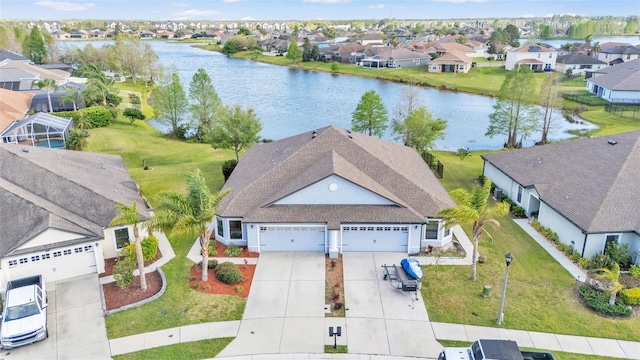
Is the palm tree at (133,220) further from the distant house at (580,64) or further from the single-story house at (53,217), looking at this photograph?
the distant house at (580,64)

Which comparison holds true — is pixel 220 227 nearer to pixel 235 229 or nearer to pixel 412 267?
pixel 235 229

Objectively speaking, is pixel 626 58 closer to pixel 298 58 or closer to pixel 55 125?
pixel 298 58

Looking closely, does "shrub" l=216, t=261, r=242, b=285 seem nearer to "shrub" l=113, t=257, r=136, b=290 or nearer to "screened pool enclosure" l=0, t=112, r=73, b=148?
"shrub" l=113, t=257, r=136, b=290

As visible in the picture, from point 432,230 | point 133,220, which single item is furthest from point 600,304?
point 133,220

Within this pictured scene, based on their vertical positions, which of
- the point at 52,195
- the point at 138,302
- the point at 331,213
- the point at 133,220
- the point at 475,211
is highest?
the point at 475,211

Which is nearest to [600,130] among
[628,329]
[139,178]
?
[628,329]
